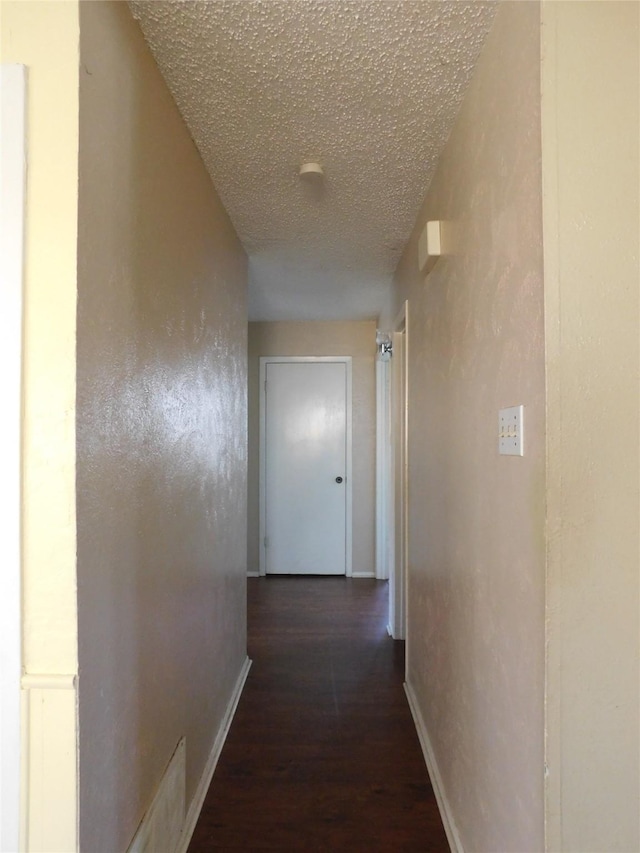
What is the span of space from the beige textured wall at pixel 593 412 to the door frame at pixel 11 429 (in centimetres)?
100

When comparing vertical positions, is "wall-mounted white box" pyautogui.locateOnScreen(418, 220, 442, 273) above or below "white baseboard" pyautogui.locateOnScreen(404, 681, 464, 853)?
above

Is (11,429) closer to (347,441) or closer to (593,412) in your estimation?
(593,412)

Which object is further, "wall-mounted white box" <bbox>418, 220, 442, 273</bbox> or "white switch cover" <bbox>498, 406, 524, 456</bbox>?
"wall-mounted white box" <bbox>418, 220, 442, 273</bbox>

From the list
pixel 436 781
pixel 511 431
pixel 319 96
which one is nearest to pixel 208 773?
→ pixel 436 781

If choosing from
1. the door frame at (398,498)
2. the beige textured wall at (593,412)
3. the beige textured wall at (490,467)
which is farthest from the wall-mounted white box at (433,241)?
the door frame at (398,498)

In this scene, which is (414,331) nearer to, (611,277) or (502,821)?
(611,277)

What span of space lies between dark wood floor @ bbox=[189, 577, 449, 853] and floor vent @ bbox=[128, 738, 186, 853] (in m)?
0.17

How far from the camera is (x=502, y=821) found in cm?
112

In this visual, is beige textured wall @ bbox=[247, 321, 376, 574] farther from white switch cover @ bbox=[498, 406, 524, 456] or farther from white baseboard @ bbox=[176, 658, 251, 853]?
white switch cover @ bbox=[498, 406, 524, 456]

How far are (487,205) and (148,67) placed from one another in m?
0.96

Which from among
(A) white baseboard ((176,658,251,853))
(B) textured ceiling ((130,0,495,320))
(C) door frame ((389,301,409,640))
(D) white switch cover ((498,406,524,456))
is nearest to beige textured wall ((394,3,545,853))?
(D) white switch cover ((498,406,524,456))

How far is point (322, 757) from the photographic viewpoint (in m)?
1.96

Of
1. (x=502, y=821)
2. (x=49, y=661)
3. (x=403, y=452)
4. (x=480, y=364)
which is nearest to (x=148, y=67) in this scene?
(x=480, y=364)

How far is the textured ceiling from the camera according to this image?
117cm
